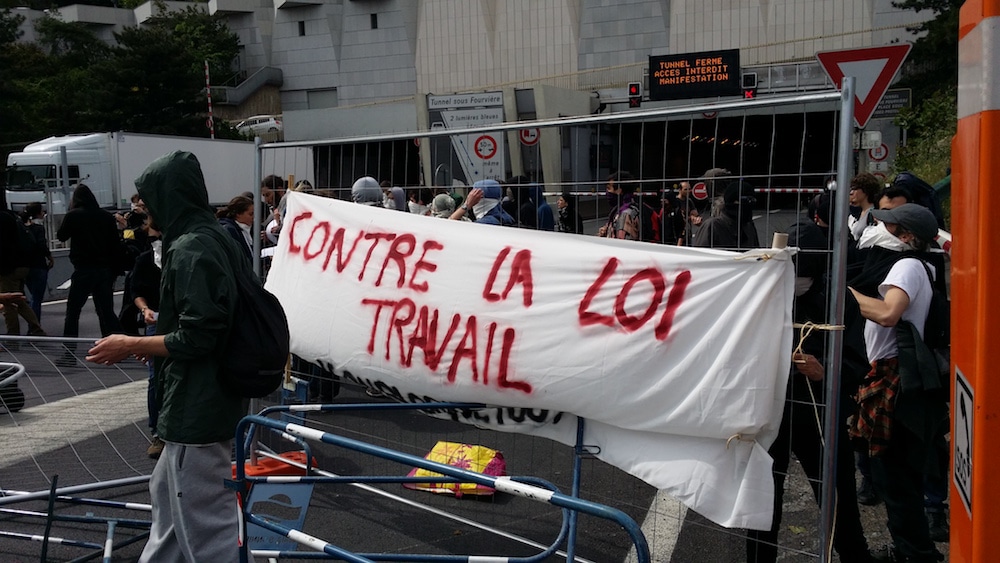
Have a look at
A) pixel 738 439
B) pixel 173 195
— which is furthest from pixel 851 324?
pixel 173 195

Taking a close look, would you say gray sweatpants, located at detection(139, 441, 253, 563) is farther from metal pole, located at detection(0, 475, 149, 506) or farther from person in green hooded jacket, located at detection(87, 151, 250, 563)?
metal pole, located at detection(0, 475, 149, 506)

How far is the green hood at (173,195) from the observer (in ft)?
12.4

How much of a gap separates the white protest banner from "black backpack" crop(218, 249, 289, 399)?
97 centimetres

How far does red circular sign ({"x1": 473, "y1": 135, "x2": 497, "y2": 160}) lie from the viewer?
6.14m

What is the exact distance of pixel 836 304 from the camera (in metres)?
3.55

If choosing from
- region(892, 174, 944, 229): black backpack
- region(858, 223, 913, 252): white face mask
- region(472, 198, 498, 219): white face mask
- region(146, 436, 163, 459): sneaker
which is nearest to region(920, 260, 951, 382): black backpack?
region(858, 223, 913, 252): white face mask

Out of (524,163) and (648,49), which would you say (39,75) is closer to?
(648,49)

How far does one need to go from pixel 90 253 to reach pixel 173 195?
7575 millimetres

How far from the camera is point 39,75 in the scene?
59.1 m

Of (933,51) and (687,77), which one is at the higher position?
(933,51)

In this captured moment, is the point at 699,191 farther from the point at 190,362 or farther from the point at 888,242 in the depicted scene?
the point at 190,362

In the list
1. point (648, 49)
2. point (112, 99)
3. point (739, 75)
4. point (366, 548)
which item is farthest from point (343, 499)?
point (112, 99)

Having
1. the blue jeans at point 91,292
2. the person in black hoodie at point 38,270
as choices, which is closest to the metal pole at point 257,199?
the blue jeans at point 91,292

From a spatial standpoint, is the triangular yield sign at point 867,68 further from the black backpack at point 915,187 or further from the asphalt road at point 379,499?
the asphalt road at point 379,499
